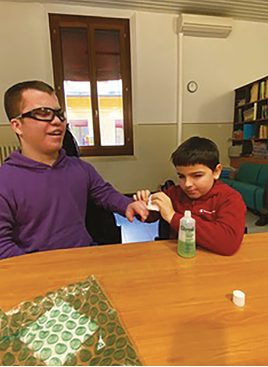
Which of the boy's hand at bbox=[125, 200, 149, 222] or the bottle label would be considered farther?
the boy's hand at bbox=[125, 200, 149, 222]

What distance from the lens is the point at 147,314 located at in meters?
0.52

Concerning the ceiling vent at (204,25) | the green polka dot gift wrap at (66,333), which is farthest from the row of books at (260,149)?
the green polka dot gift wrap at (66,333)

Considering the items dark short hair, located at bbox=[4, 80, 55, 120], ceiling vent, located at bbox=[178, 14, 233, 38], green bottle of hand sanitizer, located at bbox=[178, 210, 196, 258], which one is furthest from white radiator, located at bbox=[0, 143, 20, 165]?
green bottle of hand sanitizer, located at bbox=[178, 210, 196, 258]

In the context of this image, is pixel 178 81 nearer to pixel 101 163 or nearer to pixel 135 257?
pixel 101 163

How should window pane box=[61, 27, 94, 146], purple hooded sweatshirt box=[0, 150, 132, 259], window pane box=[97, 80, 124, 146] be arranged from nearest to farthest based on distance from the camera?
purple hooded sweatshirt box=[0, 150, 132, 259], window pane box=[61, 27, 94, 146], window pane box=[97, 80, 124, 146]

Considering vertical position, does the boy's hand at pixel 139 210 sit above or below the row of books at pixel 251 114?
below

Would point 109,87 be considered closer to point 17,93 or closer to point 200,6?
point 200,6

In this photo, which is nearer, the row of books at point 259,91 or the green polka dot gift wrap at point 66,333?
the green polka dot gift wrap at point 66,333

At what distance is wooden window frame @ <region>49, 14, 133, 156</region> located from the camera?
13.1 feet

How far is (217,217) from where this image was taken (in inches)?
37.6

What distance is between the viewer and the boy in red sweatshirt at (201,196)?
0.90m

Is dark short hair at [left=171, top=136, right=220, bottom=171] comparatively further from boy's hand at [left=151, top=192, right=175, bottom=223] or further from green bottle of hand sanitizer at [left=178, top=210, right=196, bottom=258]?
green bottle of hand sanitizer at [left=178, top=210, right=196, bottom=258]

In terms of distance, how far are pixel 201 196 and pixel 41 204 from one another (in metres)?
0.75

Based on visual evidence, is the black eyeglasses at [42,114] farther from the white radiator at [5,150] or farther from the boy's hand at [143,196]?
the white radiator at [5,150]
